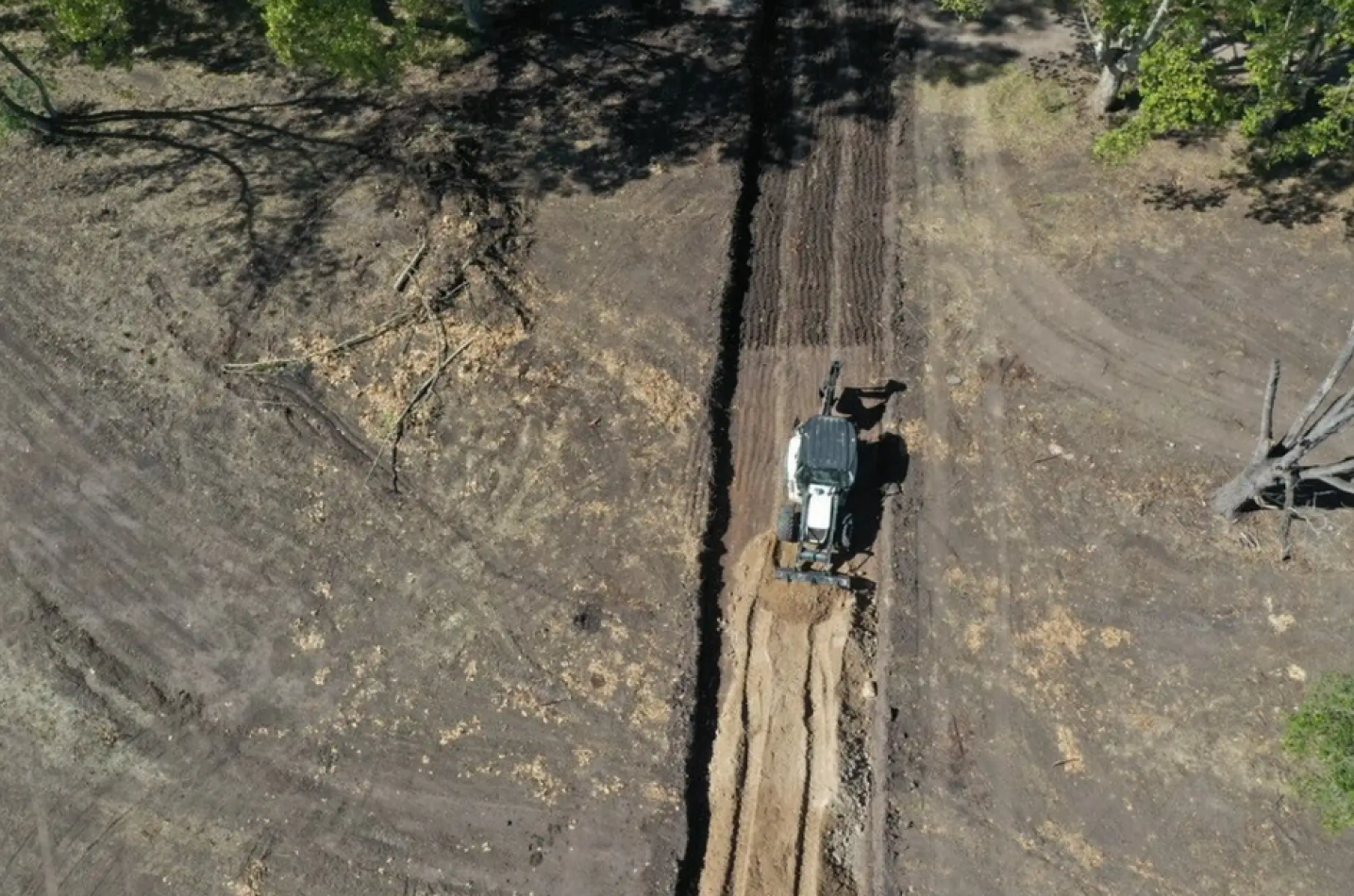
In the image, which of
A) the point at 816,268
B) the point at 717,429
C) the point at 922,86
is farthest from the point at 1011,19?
the point at 717,429

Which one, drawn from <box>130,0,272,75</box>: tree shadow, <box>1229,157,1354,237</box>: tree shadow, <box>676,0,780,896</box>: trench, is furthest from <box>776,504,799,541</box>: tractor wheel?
<box>130,0,272,75</box>: tree shadow

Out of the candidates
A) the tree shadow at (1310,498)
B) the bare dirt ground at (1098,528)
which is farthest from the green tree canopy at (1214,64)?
the tree shadow at (1310,498)

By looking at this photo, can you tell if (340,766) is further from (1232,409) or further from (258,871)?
(1232,409)

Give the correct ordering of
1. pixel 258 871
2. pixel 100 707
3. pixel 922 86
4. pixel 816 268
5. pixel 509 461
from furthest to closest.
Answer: pixel 922 86
pixel 816 268
pixel 509 461
pixel 100 707
pixel 258 871

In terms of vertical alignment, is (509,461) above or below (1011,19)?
below

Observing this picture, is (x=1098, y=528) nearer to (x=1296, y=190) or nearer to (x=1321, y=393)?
(x=1321, y=393)

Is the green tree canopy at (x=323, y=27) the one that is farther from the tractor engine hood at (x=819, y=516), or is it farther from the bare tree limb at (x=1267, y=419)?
the bare tree limb at (x=1267, y=419)
